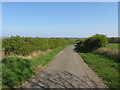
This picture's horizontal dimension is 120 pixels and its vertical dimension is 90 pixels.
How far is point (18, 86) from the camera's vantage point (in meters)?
5.34

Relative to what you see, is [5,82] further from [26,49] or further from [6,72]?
[26,49]

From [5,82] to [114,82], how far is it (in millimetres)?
4697

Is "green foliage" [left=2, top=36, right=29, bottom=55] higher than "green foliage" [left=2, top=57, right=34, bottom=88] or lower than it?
higher

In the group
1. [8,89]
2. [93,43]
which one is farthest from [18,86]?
[93,43]

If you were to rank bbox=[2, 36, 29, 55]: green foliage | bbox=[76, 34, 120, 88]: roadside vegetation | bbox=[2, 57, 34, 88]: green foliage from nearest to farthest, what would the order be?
bbox=[2, 57, 34, 88]: green foliage < bbox=[76, 34, 120, 88]: roadside vegetation < bbox=[2, 36, 29, 55]: green foliage

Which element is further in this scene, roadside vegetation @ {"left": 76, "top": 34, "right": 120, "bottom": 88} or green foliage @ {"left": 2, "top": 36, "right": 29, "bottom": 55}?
green foliage @ {"left": 2, "top": 36, "right": 29, "bottom": 55}

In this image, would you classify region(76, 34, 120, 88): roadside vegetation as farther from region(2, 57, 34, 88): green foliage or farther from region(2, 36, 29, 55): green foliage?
region(2, 36, 29, 55): green foliage

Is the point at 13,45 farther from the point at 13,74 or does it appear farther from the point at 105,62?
the point at 105,62

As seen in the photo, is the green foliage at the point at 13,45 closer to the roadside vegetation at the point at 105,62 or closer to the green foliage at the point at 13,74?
the green foliage at the point at 13,74

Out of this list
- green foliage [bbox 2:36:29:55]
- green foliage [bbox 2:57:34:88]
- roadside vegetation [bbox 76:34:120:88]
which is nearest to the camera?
green foliage [bbox 2:57:34:88]

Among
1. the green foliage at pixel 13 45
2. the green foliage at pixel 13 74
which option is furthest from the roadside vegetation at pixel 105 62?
the green foliage at pixel 13 45

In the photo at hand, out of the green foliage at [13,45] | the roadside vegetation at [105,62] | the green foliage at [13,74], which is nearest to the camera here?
the green foliage at [13,74]

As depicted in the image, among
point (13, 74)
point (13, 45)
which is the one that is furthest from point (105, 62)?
point (13, 74)

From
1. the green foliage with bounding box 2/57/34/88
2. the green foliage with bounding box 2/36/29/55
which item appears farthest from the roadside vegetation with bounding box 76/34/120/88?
the green foliage with bounding box 2/36/29/55
